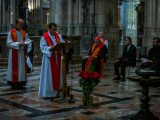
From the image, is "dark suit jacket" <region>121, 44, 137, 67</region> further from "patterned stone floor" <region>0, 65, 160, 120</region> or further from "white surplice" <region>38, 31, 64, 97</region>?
"white surplice" <region>38, 31, 64, 97</region>

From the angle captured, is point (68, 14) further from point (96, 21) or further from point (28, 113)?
point (28, 113)

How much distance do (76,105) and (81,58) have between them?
11123 millimetres

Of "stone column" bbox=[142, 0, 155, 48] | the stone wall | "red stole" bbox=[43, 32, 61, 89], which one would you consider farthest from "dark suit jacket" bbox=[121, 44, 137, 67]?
the stone wall

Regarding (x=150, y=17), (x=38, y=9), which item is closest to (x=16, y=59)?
(x=150, y=17)

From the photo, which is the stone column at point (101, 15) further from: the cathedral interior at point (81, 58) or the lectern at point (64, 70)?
the lectern at point (64, 70)

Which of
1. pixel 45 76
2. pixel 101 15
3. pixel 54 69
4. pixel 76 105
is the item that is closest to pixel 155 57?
pixel 54 69

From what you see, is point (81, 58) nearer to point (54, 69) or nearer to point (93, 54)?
point (93, 54)

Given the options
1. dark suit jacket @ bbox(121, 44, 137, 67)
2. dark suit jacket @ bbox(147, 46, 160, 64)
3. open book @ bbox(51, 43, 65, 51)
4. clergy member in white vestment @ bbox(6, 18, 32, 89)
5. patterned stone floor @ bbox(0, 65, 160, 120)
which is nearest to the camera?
patterned stone floor @ bbox(0, 65, 160, 120)

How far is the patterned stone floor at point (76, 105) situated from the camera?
Answer: 25.0ft

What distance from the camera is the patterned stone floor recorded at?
7.63m

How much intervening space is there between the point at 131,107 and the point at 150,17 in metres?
10.3

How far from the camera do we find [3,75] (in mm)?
14211

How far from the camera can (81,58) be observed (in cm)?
1972

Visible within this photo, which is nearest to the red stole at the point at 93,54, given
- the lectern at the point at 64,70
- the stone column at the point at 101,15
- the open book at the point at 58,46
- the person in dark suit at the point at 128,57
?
the person in dark suit at the point at 128,57
